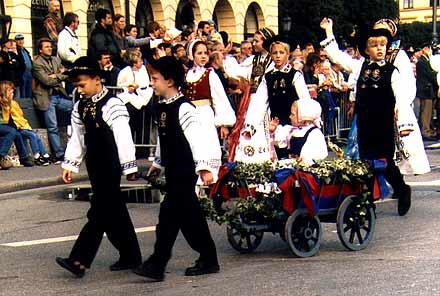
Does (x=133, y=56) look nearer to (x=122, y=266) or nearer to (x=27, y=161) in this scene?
(x=27, y=161)

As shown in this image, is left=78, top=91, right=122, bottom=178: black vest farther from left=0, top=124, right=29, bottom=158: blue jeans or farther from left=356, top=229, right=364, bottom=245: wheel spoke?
left=0, top=124, right=29, bottom=158: blue jeans

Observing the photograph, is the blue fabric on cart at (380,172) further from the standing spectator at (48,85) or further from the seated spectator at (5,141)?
the standing spectator at (48,85)

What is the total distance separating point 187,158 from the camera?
787cm

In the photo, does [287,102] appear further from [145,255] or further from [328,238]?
[145,255]

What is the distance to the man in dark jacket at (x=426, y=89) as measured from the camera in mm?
22781

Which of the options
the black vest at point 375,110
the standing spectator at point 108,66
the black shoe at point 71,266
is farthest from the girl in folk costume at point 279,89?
the standing spectator at point 108,66

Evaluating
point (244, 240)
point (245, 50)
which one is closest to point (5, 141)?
point (245, 50)

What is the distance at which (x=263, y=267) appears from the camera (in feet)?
26.9

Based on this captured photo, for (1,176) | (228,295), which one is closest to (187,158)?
(228,295)

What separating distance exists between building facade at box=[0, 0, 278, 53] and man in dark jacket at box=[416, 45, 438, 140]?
751cm

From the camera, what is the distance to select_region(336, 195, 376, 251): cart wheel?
8.64 m

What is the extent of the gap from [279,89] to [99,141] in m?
2.76

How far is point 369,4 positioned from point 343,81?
49516 mm

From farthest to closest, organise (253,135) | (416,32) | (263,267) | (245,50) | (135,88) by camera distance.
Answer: (416,32), (245,50), (135,88), (253,135), (263,267)
